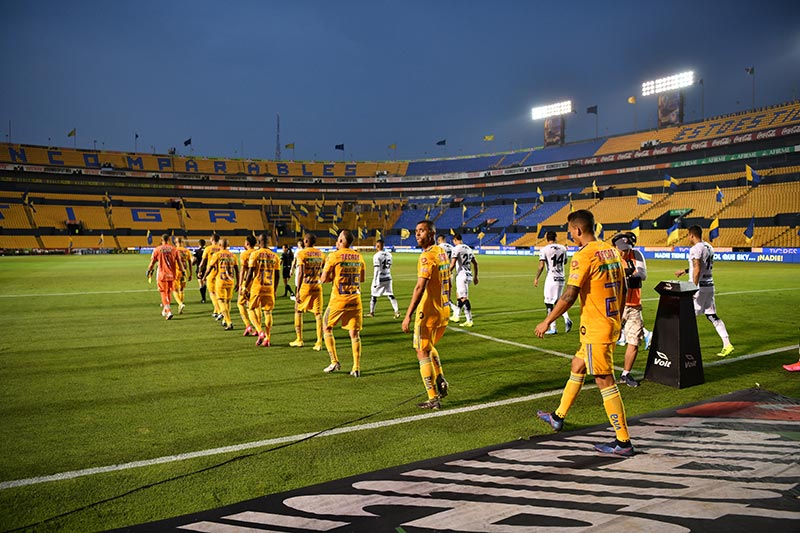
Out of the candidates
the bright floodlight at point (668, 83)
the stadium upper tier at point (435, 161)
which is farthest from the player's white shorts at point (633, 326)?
the bright floodlight at point (668, 83)

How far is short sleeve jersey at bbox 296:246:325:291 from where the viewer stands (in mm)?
8656

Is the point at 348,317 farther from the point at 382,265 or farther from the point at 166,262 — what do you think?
the point at 166,262

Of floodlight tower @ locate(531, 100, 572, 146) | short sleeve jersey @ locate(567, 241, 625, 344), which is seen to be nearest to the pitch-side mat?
short sleeve jersey @ locate(567, 241, 625, 344)

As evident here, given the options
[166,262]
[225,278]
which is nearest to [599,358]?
[225,278]

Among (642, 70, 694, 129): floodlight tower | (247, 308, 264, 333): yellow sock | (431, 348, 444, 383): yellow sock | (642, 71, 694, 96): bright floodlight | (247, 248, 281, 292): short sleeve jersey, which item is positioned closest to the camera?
(431, 348, 444, 383): yellow sock

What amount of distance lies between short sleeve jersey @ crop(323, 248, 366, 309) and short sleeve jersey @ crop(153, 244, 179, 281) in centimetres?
752

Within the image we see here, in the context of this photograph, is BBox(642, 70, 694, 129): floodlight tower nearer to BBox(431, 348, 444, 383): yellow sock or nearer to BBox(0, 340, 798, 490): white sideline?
BBox(0, 340, 798, 490): white sideline

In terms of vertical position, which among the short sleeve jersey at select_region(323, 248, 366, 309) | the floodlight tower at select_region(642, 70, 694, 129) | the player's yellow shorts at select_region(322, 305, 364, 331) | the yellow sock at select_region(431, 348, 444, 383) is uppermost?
the floodlight tower at select_region(642, 70, 694, 129)

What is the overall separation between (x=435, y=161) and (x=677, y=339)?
3385 inches

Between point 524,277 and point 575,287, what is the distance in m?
21.7

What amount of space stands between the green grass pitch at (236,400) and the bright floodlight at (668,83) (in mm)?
56494

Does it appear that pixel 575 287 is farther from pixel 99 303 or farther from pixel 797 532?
pixel 99 303

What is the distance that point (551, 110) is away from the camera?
74.2 m

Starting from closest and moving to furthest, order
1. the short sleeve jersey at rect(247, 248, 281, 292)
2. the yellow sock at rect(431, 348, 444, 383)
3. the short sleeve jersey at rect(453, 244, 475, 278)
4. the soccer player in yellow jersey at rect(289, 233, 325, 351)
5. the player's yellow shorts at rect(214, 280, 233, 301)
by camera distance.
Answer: the yellow sock at rect(431, 348, 444, 383) < the soccer player in yellow jersey at rect(289, 233, 325, 351) < the short sleeve jersey at rect(247, 248, 281, 292) < the player's yellow shorts at rect(214, 280, 233, 301) < the short sleeve jersey at rect(453, 244, 475, 278)
